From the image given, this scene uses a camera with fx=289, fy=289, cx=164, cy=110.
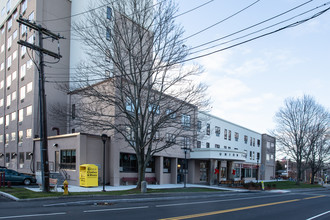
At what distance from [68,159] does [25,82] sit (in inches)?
565

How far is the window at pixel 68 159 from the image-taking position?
81.6 ft

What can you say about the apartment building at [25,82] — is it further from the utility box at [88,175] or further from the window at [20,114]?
the utility box at [88,175]

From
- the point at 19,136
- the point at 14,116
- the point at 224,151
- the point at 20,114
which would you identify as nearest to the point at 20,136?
the point at 19,136

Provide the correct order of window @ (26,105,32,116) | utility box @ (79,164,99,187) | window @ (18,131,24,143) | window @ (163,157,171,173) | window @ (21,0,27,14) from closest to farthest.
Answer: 1. utility box @ (79,164,99,187)
2. window @ (163,157,171,173)
3. window @ (26,105,32,116)
4. window @ (18,131,24,143)
5. window @ (21,0,27,14)

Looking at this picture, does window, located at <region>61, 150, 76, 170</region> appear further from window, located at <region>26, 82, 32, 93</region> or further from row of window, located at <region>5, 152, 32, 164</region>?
window, located at <region>26, 82, 32, 93</region>

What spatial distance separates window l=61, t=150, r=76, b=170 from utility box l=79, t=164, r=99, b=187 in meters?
2.37

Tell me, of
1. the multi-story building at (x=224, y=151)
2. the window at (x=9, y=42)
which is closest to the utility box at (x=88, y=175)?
the multi-story building at (x=224, y=151)

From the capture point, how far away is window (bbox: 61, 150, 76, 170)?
81.6 ft

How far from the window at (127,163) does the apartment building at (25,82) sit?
29.0 feet

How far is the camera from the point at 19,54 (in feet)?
121

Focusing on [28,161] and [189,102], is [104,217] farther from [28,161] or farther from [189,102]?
[28,161]

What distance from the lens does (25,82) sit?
113ft

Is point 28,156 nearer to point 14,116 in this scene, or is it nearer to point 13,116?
point 14,116

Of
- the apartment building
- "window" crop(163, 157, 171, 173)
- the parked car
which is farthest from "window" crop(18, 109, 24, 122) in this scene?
"window" crop(163, 157, 171, 173)
